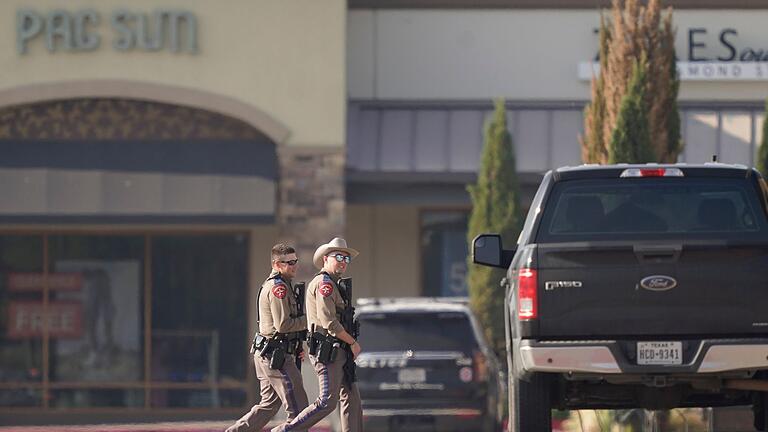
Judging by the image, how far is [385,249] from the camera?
28.0 m

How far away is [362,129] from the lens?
2688 centimetres

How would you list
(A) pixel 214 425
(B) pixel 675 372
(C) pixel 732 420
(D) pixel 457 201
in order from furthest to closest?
1. (D) pixel 457 201
2. (A) pixel 214 425
3. (C) pixel 732 420
4. (B) pixel 675 372

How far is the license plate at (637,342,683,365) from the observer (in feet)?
38.9

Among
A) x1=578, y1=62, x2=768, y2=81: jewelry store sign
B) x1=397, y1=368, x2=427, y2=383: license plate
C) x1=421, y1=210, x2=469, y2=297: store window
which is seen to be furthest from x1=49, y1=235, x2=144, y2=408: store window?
x1=397, y1=368, x2=427, y2=383: license plate

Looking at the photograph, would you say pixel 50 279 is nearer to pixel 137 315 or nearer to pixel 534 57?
pixel 137 315

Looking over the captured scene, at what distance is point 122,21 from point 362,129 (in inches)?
167

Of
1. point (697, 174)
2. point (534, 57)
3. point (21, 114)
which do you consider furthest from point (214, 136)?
point (697, 174)

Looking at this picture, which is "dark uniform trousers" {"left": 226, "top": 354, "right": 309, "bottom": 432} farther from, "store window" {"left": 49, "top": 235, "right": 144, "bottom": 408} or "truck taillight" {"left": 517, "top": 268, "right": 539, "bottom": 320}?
"store window" {"left": 49, "top": 235, "right": 144, "bottom": 408}

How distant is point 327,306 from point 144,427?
35.8 ft

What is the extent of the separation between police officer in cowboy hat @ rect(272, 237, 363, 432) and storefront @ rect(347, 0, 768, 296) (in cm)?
1233

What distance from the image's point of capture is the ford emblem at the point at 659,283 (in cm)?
1180

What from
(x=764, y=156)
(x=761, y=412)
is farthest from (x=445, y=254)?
(x=761, y=412)

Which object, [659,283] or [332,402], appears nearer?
[659,283]

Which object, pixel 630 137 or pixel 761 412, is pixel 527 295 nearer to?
pixel 761 412
